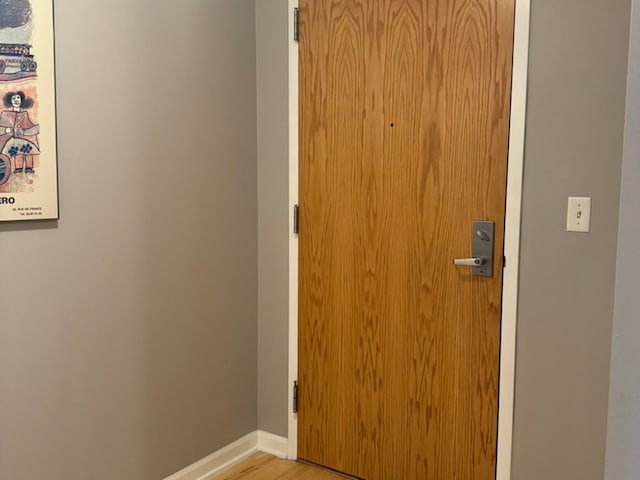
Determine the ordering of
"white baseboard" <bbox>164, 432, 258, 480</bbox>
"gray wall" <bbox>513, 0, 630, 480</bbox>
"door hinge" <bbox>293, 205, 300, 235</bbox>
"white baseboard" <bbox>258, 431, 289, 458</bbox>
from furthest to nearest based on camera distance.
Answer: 1. "white baseboard" <bbox>258, 431, 289, 458</bbox>
2. "door hinge" <bbox>293, 205, 300, 235</bbox>
3. "white baseboard" <bbox>164, 432, 258, 480</bbox>
4. "gray wall" <bbox>513, 0, 630, 480</bbox>

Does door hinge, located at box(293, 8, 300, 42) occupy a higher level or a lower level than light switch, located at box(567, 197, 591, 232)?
higher

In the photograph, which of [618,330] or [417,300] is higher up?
[618,330]

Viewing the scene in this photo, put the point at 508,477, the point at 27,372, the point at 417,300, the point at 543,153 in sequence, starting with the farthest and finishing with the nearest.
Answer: the point at 417,300 < the point at 508,477 < the point at 543,153 < the point at 27,372

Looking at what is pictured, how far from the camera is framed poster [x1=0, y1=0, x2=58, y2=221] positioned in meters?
1.60

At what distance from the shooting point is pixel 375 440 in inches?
90.2

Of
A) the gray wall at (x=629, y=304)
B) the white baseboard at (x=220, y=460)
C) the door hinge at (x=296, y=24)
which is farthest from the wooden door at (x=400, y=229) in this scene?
the gray wall at (x=629, y=304)

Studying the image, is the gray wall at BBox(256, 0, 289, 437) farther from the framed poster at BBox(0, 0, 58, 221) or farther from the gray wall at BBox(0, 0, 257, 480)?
the framed poster at BBox(0, 0, 58, 221)

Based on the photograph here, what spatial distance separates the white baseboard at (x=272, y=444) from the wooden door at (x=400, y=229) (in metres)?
0.14

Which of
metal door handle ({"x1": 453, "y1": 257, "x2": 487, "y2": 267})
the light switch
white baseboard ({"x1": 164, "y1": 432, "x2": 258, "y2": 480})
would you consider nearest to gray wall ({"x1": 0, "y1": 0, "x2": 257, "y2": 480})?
white baseboard ({"x1": 164, "y1": 432, "x2": 258, "y2": 480})

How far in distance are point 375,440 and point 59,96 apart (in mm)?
1747

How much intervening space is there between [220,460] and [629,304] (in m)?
2.12

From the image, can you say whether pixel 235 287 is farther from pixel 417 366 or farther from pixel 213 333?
pixel 417 366

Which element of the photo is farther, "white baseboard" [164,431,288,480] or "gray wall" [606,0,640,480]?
"white baseboard" [164,431,288,480]

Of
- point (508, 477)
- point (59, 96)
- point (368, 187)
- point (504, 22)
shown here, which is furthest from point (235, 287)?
point (504, 22)
